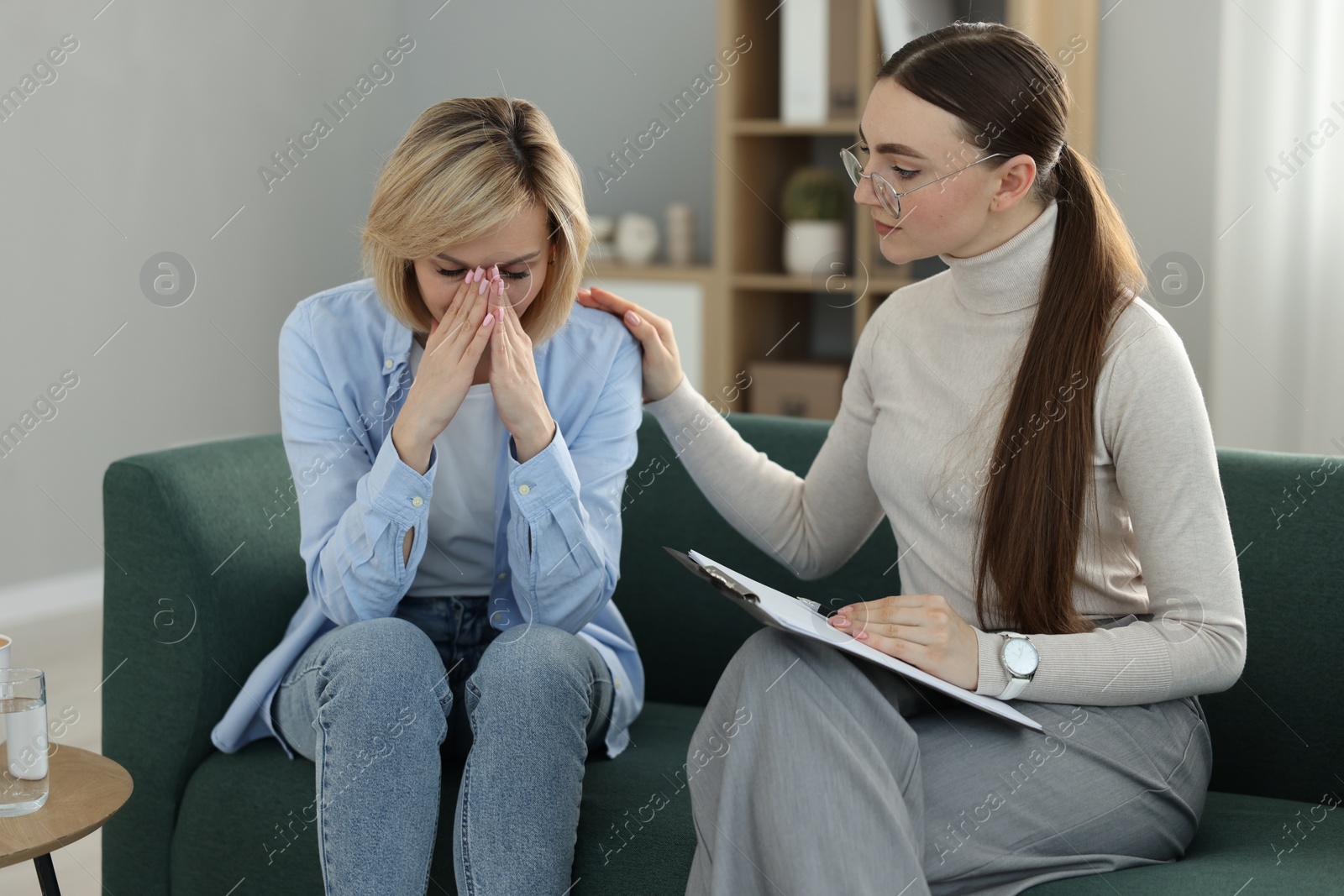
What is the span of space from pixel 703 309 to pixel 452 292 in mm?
1980

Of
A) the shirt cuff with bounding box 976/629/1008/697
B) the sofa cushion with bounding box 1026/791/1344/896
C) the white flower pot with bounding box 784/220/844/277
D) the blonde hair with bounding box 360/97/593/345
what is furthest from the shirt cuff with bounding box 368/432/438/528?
the white flower pot with bounding box 784/220/844/277

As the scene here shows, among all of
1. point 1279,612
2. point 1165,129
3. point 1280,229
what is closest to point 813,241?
point 1165,129

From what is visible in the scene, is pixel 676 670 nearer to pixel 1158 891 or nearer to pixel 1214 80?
pixel 1158 891

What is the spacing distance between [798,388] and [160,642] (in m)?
2.02

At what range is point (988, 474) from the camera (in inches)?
53.6

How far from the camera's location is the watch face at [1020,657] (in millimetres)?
1230

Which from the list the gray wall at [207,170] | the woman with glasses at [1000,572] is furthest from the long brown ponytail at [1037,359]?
the gray wall at [207,170]

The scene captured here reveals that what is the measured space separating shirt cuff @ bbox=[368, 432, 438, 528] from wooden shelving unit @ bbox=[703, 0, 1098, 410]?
6.53 ft

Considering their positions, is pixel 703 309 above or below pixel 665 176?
below

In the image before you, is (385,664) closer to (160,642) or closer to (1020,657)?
(160,642)

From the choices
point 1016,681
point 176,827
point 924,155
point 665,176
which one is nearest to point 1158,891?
point 1016,681

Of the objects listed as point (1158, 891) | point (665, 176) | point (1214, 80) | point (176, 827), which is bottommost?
point (176, 827)

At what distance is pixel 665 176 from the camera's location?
12.4ft

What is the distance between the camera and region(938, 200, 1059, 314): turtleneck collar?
138cm
